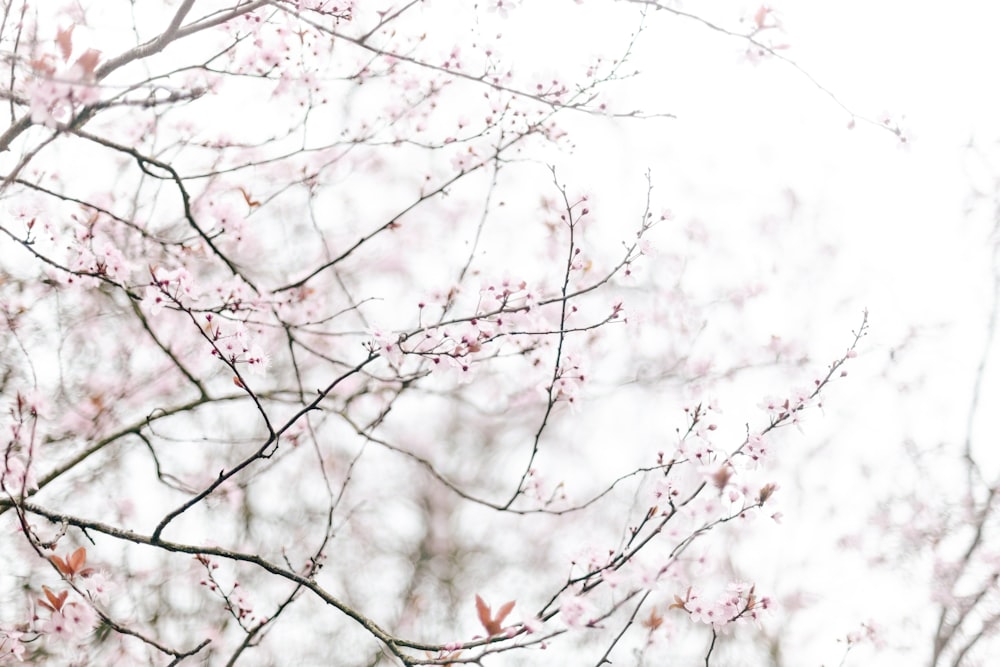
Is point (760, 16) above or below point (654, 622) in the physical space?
above

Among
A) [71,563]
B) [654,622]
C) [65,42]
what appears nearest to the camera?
[65,42]

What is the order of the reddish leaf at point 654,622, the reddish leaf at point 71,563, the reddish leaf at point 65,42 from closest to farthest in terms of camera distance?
1. the reddish leaf at point 65,42
2. the reddish leaf at point 71,563
3. the reddish leaf at point 654,622

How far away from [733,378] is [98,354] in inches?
219

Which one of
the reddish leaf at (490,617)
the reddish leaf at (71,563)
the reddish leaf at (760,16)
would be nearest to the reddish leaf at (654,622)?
the reddish leaf at (490,617)

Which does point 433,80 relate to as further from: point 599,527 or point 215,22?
point 599,527

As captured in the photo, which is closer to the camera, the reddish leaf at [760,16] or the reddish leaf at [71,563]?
the reddish leaf at [71,563]

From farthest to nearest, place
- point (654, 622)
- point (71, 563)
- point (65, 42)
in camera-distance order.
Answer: point (654, 622), point (71, 563), point (65, 42)

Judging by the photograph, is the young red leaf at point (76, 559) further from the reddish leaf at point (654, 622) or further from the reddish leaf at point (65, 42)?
the reddish leaf at point (654, 622)

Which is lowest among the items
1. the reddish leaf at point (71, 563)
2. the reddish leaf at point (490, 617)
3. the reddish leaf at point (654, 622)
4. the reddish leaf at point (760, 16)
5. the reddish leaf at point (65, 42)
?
the reddish leaf at point (490, 617)

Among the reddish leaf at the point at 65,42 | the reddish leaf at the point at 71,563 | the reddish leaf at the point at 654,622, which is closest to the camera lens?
the reddish leaf at the point at 65,42

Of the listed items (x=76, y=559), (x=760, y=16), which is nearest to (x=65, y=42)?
(x=76, y=559)

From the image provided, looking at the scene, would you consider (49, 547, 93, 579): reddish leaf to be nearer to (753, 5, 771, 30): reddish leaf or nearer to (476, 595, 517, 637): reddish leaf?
(476, 595, 517, 637): reddish leaf

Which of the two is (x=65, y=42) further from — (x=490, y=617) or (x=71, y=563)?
(x=490, y=617)

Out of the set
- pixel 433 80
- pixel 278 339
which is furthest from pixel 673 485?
pixel 278 339
